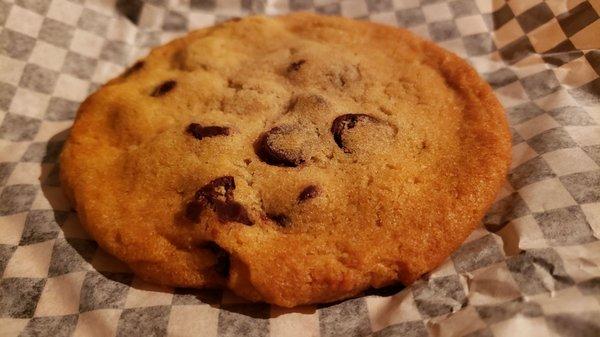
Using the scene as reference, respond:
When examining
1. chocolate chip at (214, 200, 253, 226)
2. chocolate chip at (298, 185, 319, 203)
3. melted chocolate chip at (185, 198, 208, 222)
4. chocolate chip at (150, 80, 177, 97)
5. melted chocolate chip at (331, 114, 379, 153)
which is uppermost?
melted chocolate chip at (331, 114, 379, 153)

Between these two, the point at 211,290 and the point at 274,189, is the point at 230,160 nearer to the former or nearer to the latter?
the point at 274,189

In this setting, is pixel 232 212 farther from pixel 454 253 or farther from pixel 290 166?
pixel 454 253

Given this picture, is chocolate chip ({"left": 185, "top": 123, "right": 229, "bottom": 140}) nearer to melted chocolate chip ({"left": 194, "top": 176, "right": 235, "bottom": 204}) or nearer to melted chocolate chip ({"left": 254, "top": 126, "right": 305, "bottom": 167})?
melted chocolate chip ({"left": 254, "top": 126, "right": 305, "bottom": 167})

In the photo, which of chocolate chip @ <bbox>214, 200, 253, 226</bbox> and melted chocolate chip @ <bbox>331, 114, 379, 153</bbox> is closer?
chocolate chip @ <bbox>214, 200, 253, 226</bbox>

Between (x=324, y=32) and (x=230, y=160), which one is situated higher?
(x=324, y=32)

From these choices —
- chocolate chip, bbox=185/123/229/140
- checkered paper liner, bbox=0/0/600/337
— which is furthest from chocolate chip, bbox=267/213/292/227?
chocolate chip, bbox=185/123/229/140

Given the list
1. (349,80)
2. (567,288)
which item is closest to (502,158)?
(567,288)

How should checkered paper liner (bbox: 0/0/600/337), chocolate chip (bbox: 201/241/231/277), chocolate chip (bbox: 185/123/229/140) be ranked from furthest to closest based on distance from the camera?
chocolate chip (bbox: 185/123/229/140)
chocolate chip (bbox: 201/241/231/277)
checkered paper liner (bbox: 0/0/600/337)
